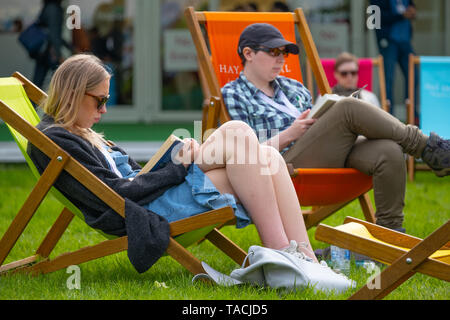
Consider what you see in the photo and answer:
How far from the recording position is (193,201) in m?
3.23

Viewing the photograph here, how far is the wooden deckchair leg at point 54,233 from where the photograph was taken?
377 cm

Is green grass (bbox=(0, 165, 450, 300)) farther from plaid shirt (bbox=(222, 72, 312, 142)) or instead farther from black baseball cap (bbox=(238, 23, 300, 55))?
black baseball cap (bbox=(238, 23, 300, 55))

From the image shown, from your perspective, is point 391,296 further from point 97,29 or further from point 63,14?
point 97,29

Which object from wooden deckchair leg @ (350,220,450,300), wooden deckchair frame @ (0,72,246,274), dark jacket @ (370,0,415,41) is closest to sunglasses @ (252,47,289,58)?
wooden deckchair frame @ (0,72,246,274)

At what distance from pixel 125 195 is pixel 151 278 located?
0.50 metres

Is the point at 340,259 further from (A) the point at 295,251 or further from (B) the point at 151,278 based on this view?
(B) the point at 151,278

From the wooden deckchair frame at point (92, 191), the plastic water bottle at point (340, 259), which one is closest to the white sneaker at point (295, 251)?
the wooden deckchair frame at point (92, 191)

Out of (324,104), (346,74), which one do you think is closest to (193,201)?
(324,104)

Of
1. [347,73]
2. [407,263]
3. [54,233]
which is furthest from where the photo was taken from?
[347,73]

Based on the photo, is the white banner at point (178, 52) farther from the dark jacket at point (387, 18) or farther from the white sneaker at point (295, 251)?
the white sneaker at point (295, 251)

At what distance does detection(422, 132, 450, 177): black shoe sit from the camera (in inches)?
147

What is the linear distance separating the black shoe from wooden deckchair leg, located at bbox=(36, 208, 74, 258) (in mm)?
1755

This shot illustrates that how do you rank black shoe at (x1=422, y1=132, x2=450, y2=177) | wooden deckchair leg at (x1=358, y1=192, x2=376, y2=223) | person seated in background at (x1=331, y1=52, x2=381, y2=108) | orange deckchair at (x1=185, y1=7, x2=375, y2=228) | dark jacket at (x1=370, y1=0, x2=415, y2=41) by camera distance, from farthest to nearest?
dark jacket at (x1=370, y1=0, x2=415, y2=41) < person seated in background at (x1=331, y1=52, x2=381, y2=108) < wooden deckchair leg at (x1=358, y1=192, x2=376, y2=223) < orange deckchair at (x1=185, y1=7, x2=375, y2=228) < black shoe at (x1=422, y1=132, x2=450, y2=177)

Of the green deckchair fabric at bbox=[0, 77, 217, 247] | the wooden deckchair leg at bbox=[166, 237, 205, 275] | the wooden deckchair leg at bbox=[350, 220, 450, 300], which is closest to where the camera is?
the wooden deckchair leg at bbox=[350, 220, 450, 300]
